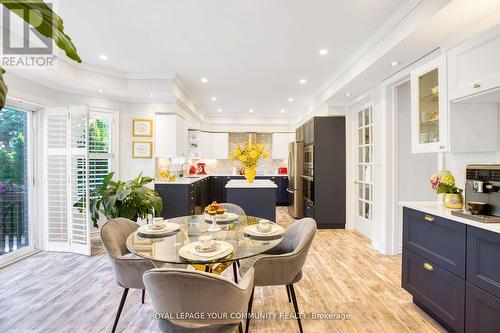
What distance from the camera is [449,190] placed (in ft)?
6.93

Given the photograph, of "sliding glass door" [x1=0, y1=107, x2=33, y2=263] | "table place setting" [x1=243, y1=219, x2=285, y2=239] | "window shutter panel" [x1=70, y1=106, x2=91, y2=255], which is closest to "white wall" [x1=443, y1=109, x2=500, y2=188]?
"table place setting" [x1=243, y1=219, x2=285, y2=239]

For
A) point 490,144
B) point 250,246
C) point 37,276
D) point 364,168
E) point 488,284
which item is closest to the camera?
point 488,284

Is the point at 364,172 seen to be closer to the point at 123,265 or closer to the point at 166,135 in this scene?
the point at 166,135

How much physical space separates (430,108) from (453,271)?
142cm

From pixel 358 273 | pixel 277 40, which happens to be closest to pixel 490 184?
pixel 358 273

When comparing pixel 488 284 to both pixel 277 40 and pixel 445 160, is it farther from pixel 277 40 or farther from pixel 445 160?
pixel 277 40

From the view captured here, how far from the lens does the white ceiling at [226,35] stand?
7.54 ft

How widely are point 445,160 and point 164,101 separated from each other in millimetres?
4246

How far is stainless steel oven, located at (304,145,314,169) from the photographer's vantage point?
4898mm

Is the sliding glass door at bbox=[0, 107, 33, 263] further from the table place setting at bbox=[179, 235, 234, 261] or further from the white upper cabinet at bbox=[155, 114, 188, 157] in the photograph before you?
the table place setting at bbox=[179, 235, 234, 261]

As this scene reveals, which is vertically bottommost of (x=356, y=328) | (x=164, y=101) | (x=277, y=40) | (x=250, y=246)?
(x=356, y=328)

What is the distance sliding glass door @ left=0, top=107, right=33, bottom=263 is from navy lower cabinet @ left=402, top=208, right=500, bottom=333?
4.72m

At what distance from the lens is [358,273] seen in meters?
2.93

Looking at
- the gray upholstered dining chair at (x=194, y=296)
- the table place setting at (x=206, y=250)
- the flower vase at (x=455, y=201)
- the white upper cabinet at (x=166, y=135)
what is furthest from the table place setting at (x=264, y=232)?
the white upper cabinet at (x=166, y=135)
